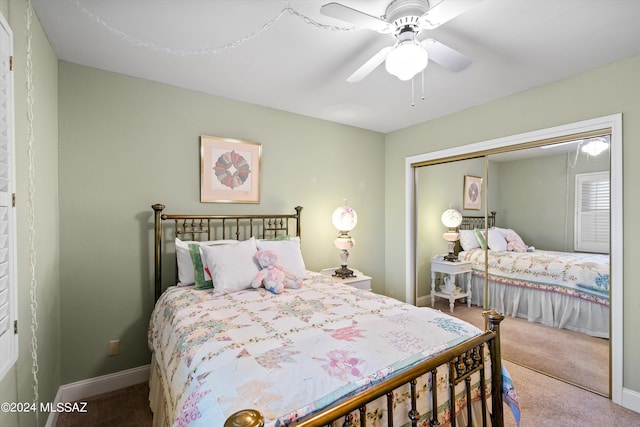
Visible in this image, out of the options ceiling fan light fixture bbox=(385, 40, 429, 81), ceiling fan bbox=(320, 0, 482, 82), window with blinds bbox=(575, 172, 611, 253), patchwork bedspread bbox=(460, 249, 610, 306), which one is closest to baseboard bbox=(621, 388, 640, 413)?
patchwork bedspread bbox=(460, 249, 610, 306)

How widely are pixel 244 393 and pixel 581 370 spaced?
2.87 meters

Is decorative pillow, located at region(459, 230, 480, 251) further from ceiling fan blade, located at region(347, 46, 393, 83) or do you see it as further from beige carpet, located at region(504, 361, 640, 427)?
ceiling fan blade, located at region(347, 46, 393, 83)

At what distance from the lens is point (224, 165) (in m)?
2.91

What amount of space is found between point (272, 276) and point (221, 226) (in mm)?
Answer: 926

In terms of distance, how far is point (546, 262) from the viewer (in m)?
2.76

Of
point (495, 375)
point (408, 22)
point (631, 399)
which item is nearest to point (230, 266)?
point (495, 375)

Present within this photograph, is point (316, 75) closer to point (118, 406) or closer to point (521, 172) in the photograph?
point (521, 172)

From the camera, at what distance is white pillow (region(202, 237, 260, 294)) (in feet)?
7.23

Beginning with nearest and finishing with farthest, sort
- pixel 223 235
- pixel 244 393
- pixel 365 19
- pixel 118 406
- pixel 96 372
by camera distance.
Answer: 1. pixel 244 393
2. pixel 365 19
3. pixel 118 406
4. pixel 96 372
5. pixel 223 235

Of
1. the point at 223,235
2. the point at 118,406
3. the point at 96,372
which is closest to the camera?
the point at 118,406

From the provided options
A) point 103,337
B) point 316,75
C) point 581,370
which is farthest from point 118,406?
point 581,370

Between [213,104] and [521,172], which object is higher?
[213,104]

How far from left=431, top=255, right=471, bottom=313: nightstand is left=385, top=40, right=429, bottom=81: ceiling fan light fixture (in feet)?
8.16

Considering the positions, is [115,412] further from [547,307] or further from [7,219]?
[547,307]
